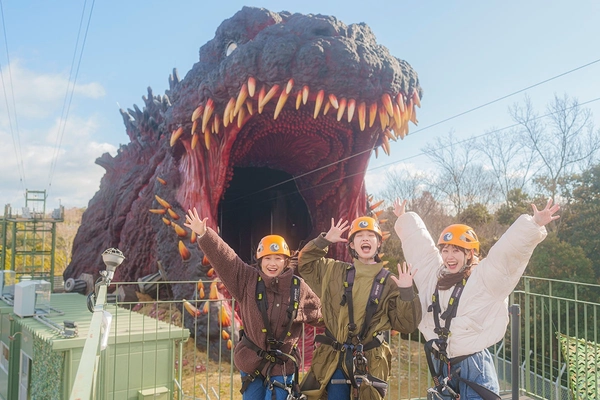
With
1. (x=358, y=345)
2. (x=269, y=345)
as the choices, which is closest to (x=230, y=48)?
(x=269, y=345)

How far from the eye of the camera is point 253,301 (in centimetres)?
273

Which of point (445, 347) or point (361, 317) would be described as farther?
point (361, 317)

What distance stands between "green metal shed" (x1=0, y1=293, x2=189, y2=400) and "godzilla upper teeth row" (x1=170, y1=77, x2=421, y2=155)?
7.55 ft

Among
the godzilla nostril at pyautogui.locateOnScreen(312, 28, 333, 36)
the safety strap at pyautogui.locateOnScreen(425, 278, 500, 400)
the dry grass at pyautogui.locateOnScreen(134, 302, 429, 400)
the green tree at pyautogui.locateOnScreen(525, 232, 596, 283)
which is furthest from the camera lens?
the green tree at pyautogui.locateOnScreen(525, 232, 596, 283)

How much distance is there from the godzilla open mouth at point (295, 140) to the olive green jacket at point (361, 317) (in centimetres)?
258

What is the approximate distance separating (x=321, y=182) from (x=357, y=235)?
13.5ft

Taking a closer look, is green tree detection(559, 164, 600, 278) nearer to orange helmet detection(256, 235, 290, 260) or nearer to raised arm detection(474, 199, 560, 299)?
raised arm detection(474, 199, 560, 299)

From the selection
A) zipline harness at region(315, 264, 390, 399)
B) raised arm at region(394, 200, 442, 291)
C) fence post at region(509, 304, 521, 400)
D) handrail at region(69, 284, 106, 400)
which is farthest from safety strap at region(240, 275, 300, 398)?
fence post at region(509, 304, 521, 400)

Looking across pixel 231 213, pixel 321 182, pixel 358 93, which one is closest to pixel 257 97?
pixel 358 93

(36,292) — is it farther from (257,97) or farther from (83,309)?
(257,97)

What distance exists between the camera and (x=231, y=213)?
1057 cm

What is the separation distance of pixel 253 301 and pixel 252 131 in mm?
3994

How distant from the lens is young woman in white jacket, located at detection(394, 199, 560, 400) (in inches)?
89.3

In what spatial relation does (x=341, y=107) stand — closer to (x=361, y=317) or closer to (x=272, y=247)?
(x=272, y=247)
